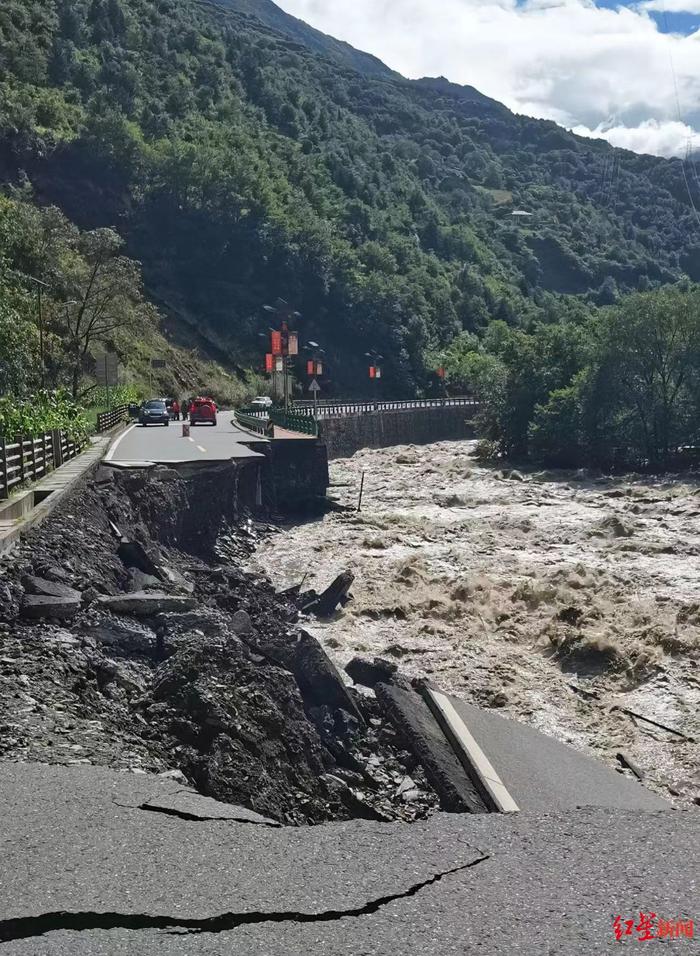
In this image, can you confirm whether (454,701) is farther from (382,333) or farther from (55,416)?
(382,333)

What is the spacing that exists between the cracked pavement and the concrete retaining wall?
5867 cm

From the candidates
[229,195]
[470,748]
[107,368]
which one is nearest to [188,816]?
[470,748]

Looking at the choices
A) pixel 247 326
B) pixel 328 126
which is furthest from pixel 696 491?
pixel 328 126

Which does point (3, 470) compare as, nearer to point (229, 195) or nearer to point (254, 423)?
point (254, 423)

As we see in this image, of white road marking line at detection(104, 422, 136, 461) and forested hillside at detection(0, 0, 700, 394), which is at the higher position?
forested hillside at detection(0, 0, 700, 394)

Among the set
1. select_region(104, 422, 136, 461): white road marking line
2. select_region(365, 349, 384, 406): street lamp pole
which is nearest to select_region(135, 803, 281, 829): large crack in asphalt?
select_region(104, 422, 136, 461): white road marking line

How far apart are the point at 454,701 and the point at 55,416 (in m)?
21.9

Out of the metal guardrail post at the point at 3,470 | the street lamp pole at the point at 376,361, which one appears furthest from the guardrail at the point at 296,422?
the street lamp pole at the point at 376,361

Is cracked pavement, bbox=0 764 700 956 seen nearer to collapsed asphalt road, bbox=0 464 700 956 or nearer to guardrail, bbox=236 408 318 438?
collapsed asphalt road, bbox=0 464 700 956

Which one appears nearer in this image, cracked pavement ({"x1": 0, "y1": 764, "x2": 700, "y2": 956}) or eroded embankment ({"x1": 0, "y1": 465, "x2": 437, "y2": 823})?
cracked pavement ({"x1": 0, "y1": 764, "x2": 700, "y2": 956})

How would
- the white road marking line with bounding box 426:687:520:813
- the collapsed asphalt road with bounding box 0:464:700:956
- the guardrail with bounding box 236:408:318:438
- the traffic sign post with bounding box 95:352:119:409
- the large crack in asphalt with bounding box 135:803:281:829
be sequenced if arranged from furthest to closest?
1. the traffic sign post with bounding box 95:352:119:409
2. the guardrail with bounding box 236:408:318:438
3. the white road marking line with bounding box 426:687:520:813
4. the large crack in asphalt with bounding box 135:803:281:829
5. the collapsed asphalt road with bounding box 0:464:700:956

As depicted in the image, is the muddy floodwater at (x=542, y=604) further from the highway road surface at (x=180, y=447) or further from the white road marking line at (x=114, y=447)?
the white road marking line at (x=114, y=447)

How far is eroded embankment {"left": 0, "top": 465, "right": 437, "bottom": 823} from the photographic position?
8055 millimetres

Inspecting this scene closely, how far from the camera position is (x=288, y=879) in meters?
5.76
